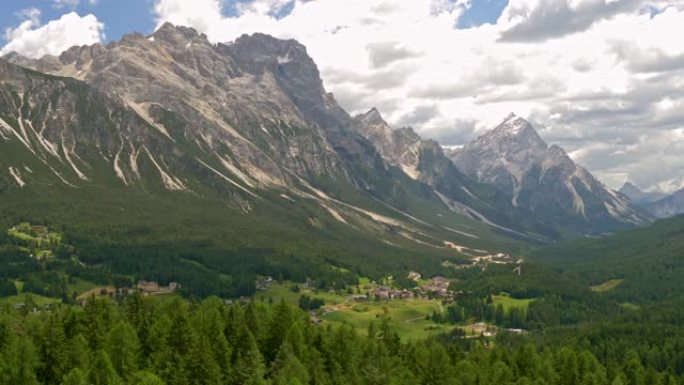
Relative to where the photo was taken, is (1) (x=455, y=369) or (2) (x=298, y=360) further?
(1) (x=455, y=369)

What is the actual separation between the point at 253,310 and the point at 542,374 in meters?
58.4

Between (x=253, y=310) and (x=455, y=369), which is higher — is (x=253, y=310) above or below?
above

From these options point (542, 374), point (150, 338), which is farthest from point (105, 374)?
point (542, 374)

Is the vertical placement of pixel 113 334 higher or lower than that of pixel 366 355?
higher

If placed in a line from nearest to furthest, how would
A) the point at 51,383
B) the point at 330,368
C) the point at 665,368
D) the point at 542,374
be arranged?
the point at 51,383 → the point at 330,368 → the point at 542,374 → the point at 665,368

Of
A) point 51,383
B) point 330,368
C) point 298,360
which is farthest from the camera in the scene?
point 330,368

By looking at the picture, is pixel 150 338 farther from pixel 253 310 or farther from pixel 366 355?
pixel 366 355

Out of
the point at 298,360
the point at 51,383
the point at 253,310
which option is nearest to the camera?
the point at 51,383

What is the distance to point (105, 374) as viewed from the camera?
9306 cm

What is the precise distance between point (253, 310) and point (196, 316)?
9.93 m

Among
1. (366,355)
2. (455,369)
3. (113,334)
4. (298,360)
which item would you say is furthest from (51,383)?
(455,369)

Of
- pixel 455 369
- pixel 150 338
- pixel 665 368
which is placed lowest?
pixel 665 368

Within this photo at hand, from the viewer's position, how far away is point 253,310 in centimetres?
12950

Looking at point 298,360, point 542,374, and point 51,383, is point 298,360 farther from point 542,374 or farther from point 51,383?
point 542,374
